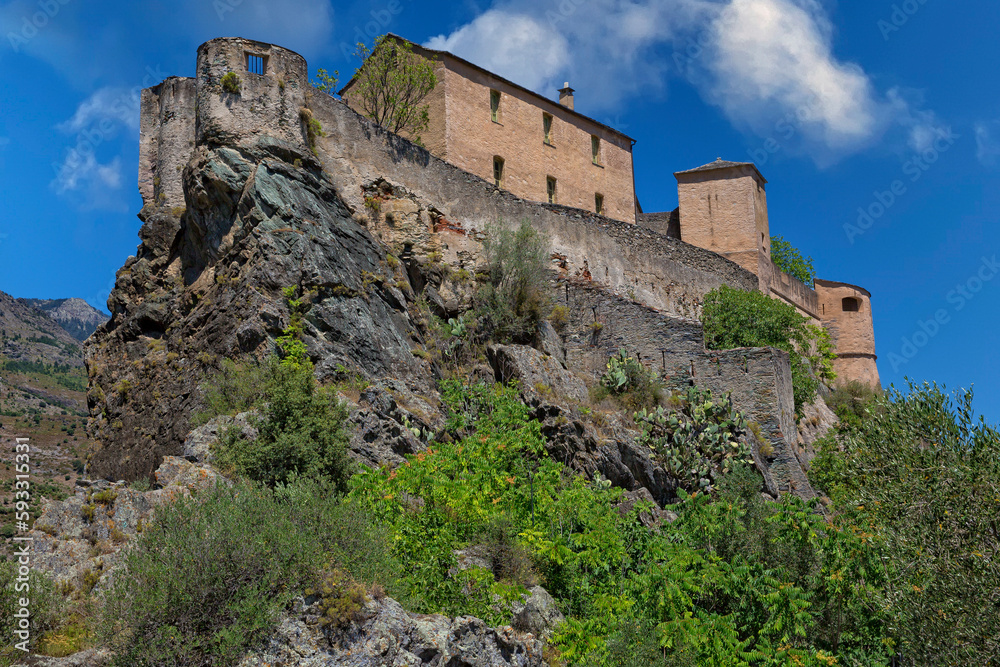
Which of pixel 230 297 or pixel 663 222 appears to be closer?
pixel 230 297

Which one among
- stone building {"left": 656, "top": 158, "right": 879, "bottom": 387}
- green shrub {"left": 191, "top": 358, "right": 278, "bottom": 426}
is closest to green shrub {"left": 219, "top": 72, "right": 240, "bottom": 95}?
green shrub {"left": 191, "top": 358, "right": 278, "bottom": 426}

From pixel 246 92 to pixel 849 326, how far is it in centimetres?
3537

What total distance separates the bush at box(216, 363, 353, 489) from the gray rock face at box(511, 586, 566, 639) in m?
3.30

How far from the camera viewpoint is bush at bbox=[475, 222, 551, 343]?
2111 centimetres

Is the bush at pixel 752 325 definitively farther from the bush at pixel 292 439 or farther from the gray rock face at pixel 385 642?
the gray rock face at pixel 385 642

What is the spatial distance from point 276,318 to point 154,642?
947 centimetres

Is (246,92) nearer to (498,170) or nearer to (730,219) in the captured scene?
(498,170)

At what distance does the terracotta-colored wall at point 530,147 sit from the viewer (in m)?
30.6

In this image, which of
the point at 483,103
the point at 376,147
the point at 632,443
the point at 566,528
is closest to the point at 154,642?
the point at 566,528

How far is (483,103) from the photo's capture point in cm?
3161

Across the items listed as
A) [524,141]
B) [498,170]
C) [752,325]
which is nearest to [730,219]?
[524,141]

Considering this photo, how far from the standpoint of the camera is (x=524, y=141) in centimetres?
3291

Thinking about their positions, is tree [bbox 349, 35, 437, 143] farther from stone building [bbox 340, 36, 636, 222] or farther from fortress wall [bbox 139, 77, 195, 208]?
fortress wall [bbox 139, 77, 195, 208]

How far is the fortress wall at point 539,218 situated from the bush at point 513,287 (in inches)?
42.9
